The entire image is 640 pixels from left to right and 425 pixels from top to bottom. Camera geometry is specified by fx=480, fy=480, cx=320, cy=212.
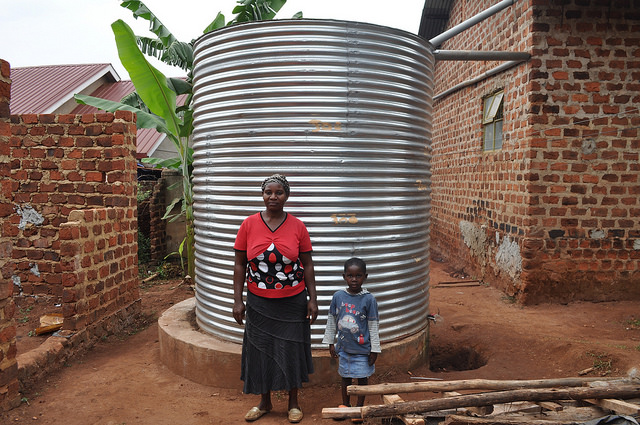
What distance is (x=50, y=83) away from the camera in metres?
17.6

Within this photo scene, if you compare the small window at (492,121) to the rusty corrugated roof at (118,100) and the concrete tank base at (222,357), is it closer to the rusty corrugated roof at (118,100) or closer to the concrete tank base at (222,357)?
the concrete tank base at (222,357)

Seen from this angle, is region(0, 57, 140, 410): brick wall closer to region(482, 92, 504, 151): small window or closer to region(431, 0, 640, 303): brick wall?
region(431, 0, 640, 303): brick wall

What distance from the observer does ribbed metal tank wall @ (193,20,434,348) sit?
12.1 feet

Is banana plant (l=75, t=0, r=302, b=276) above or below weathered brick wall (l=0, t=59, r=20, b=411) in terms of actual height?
above

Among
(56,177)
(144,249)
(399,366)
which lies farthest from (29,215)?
(399,366)

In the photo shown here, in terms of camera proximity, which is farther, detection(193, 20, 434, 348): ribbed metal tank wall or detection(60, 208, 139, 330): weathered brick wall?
detection(60, 208, 139, 330): weathered brick wall

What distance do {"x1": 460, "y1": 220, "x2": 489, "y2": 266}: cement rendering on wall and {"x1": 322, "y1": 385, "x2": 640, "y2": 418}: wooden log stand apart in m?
5.09

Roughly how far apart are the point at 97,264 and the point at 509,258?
543 cm

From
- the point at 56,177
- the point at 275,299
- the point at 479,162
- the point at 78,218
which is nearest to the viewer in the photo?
the point at 275,299

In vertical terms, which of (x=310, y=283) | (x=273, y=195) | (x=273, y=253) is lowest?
(x=310, y=283)

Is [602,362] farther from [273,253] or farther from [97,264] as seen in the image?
[97,264]

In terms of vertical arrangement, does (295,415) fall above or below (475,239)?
below

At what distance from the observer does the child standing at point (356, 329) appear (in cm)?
330

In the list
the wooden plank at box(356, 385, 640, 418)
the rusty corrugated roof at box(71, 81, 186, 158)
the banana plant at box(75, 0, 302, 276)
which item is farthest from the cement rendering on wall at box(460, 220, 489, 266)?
the rusty corrugated roof at box(71, 81, 186, 158)
